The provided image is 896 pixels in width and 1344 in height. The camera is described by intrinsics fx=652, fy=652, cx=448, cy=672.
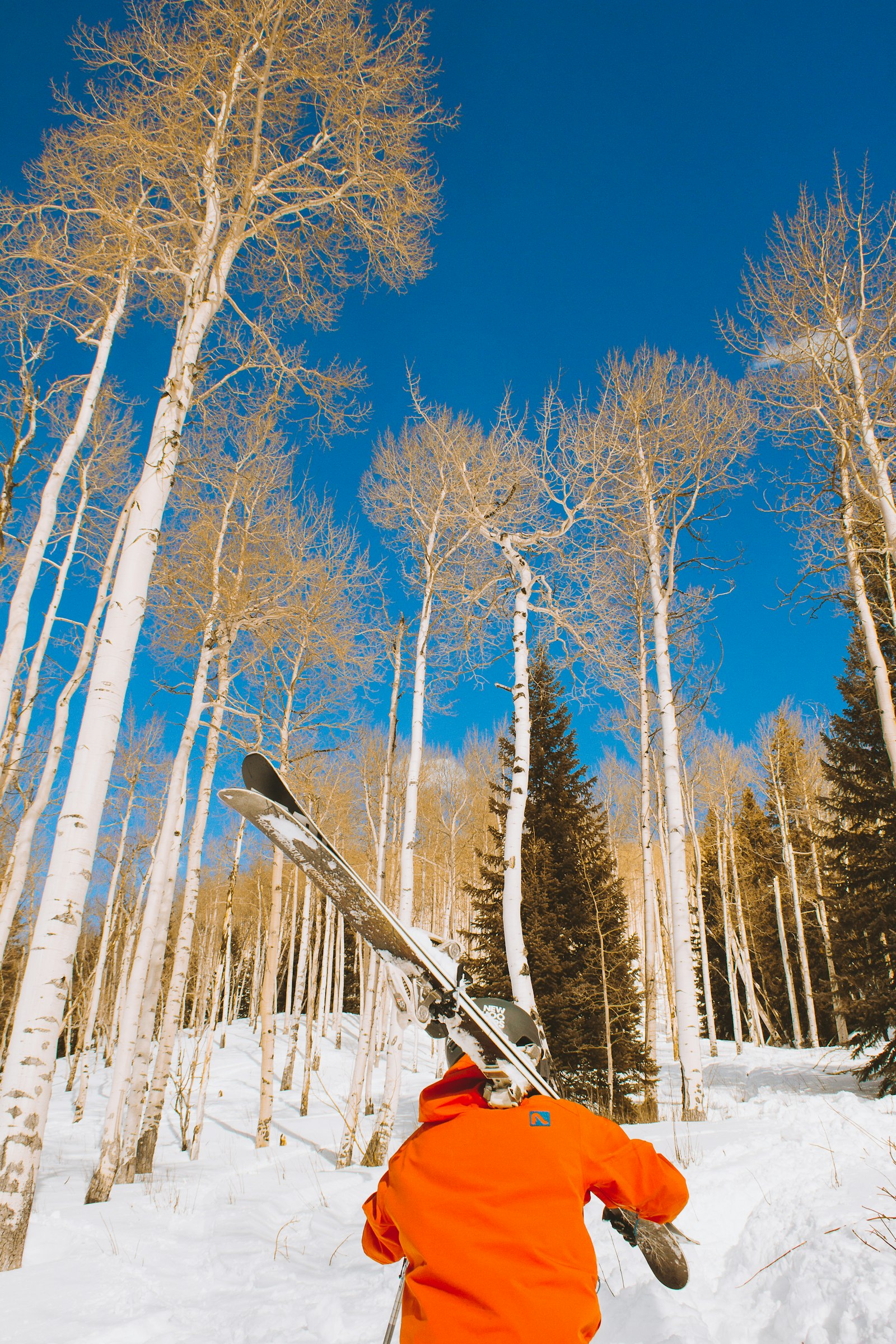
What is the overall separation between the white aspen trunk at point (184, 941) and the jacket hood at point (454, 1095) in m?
7.83

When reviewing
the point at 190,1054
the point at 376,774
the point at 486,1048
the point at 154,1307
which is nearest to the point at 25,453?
the point at 154,1307

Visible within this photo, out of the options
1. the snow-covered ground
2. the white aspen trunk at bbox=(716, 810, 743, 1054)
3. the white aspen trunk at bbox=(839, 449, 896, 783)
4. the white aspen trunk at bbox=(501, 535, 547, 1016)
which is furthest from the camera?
the white aspen trunk at bbox=(716, 810, 743, 1054)

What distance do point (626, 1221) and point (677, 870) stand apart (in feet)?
24.9

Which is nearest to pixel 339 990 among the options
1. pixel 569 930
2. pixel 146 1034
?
pixel 569 930

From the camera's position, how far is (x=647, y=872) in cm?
1318

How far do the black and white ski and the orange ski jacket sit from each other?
0.32ft

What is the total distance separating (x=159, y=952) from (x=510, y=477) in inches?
327

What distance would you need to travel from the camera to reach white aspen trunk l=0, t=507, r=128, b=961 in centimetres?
959

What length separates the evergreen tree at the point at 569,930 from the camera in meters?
10.6

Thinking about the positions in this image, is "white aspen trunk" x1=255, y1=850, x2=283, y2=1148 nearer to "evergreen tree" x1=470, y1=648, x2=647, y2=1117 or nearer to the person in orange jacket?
"evergreen tree" x1=470, y1=648, x2=647, y2=1117

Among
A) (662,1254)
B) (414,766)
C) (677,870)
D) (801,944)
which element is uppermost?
(414,766)

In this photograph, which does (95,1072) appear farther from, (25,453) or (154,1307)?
(154,1307)

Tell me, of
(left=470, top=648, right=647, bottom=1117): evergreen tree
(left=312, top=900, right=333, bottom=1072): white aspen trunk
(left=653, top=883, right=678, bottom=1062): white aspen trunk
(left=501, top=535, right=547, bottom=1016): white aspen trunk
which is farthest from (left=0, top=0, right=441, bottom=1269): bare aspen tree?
(left=312, top=900, right=333, bottom=1072): white aspen trunk

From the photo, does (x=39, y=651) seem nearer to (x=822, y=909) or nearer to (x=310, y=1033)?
(x=310, y=1033)
